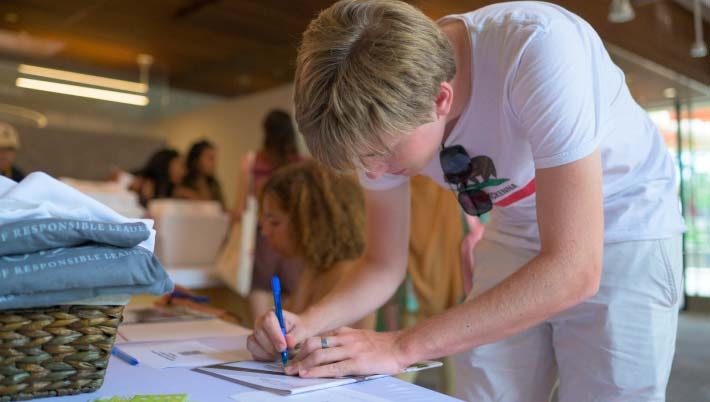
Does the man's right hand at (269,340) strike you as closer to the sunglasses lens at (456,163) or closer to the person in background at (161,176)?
the sunglasses lens at (456,163)

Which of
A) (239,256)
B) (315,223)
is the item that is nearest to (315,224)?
(315,223)

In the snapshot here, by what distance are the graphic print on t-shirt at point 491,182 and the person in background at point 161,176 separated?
108 inches

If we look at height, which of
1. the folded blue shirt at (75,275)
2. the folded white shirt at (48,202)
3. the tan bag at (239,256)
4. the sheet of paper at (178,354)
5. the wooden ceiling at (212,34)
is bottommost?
the tan bag at (239,256)

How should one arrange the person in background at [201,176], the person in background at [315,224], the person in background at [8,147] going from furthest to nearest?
the person in background at [201,176]
the person in background at [8,147]
the person in background at [315,224]

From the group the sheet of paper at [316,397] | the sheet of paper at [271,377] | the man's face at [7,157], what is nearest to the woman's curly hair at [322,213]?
the sheet of paper at [271,377]

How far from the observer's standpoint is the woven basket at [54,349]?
1.75ft

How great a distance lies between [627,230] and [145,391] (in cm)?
62

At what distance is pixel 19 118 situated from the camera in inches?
123

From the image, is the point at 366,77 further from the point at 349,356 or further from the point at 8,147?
the point at 8,147

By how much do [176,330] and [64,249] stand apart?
18.7 inches

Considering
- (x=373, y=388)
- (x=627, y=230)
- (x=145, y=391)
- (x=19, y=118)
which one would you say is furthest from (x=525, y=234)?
(x=19, y=118)

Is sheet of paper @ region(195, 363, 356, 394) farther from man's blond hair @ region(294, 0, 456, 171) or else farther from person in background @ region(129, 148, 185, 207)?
person in background @ region(129, 148, 185, 207)

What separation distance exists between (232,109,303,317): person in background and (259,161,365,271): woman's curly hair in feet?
0.57

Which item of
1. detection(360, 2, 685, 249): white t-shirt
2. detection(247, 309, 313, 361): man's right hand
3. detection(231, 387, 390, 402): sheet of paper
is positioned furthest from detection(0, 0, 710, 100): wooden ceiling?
detection(231, 387, 390, 402): sheet of paper
